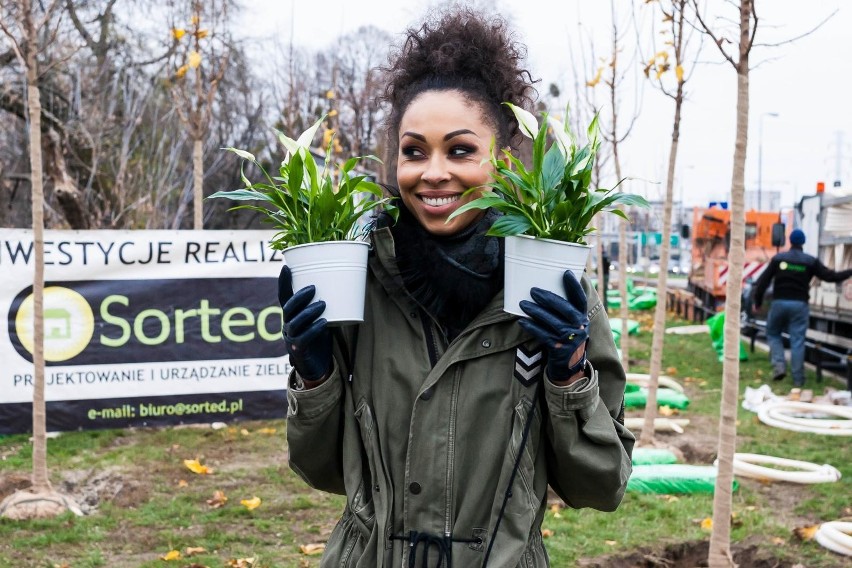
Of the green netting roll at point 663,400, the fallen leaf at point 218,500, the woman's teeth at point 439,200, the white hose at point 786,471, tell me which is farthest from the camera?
the green netting roll at point 663,400

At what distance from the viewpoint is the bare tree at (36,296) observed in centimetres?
543

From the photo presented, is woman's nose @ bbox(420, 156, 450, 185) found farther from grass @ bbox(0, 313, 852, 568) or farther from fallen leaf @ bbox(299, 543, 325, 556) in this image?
fallen leaf @ bbox(299, 543, 325, 556)

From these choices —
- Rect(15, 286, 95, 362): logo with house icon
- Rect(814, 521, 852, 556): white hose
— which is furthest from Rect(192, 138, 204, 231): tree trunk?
Rect(814, 521, 852, 556): white hose

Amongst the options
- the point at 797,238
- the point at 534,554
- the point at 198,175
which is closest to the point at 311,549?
the point at 534,554

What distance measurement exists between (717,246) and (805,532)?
676 inches

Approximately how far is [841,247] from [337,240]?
12.5 metres

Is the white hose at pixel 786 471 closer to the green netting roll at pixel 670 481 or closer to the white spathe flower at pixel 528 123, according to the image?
the green netting roll at pixel 670 481

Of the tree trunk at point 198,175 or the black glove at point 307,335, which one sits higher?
the tree trunk at point 198,175

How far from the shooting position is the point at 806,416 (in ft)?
31.6

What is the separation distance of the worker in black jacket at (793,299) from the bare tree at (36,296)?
29.7 feet

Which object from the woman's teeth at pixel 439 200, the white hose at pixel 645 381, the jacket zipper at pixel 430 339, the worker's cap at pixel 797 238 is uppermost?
the woman's teeth at pixel 439 200

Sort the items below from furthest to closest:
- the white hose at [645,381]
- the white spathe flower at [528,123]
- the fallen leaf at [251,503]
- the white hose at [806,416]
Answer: the white hose at [645,381] → the white hose at [806,416] → the fallen leaf at [251,503] → the white spathe flower at [528,123]

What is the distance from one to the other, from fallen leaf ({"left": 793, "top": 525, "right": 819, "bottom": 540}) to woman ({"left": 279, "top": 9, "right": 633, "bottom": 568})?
4.06 meters

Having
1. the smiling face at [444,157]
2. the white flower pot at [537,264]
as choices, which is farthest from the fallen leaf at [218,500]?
the white flower pot at [537,264]
